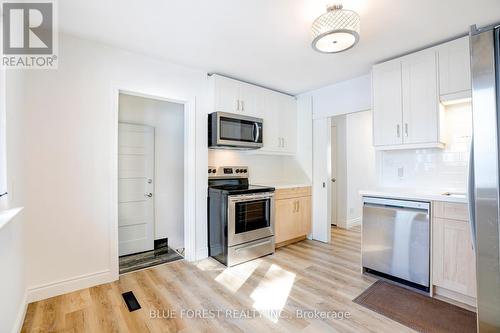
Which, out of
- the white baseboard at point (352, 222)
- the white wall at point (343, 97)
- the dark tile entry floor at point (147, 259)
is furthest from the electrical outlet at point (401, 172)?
the dark tile entry floor at point (147, 259)

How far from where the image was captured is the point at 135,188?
346cm

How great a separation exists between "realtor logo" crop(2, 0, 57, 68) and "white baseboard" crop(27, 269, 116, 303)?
6.20ft

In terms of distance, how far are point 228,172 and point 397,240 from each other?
229 centimetres

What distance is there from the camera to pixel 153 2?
188cm

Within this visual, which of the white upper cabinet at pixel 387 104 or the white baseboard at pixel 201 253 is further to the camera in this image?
the white baseboard at pixel 201 253

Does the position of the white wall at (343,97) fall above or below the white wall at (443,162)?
above

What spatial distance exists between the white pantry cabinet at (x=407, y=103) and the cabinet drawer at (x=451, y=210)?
67 cm

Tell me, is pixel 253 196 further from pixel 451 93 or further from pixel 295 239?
pixel 451 93

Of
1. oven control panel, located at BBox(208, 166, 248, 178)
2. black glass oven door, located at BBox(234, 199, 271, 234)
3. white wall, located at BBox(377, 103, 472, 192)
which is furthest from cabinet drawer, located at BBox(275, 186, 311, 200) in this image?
white wall, located at BBox(377, 103, 472, 192)

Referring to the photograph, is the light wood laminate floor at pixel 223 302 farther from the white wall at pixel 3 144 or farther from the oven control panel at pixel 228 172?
the oven control panel at pixel 228 172

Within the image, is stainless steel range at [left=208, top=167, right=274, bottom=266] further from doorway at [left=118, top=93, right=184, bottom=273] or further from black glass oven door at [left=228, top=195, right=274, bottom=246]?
doorway at [left=118, top=93, right=184, bottom=273]

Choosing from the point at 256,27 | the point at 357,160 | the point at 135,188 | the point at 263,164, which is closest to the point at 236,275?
the point at 135,188

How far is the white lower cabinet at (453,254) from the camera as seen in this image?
205 cm

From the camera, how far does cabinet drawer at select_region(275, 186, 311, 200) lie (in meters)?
3.57
